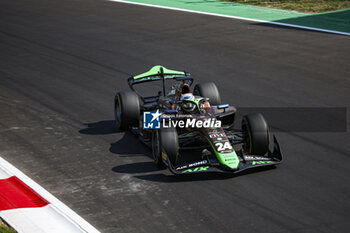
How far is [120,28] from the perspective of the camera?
24.8m

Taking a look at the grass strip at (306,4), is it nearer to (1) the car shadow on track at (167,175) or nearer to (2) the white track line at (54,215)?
(1) the car shadow on track at (167,175)

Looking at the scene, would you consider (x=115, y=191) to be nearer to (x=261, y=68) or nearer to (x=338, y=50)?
(x=261, y=68)

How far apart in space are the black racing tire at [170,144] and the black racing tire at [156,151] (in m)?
0.14

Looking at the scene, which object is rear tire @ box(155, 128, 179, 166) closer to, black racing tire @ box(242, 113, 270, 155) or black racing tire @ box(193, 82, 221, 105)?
black racing tire @ box(242, 113, 270, 155)

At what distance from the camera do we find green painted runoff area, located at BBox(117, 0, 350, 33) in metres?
24.4

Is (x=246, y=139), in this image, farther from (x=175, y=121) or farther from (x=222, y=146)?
(x=175, y=121)

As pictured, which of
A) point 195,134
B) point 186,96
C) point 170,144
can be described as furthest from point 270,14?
point 170,144

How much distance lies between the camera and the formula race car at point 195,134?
10.2 metres

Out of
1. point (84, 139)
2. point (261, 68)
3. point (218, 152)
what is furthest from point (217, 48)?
point (218, 152)

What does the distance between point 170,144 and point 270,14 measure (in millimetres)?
17749

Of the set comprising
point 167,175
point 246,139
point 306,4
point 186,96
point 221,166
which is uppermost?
point 306,4

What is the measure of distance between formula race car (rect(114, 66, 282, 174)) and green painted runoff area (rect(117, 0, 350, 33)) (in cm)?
1317

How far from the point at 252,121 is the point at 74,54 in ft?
37.0

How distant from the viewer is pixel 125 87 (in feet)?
54.5
